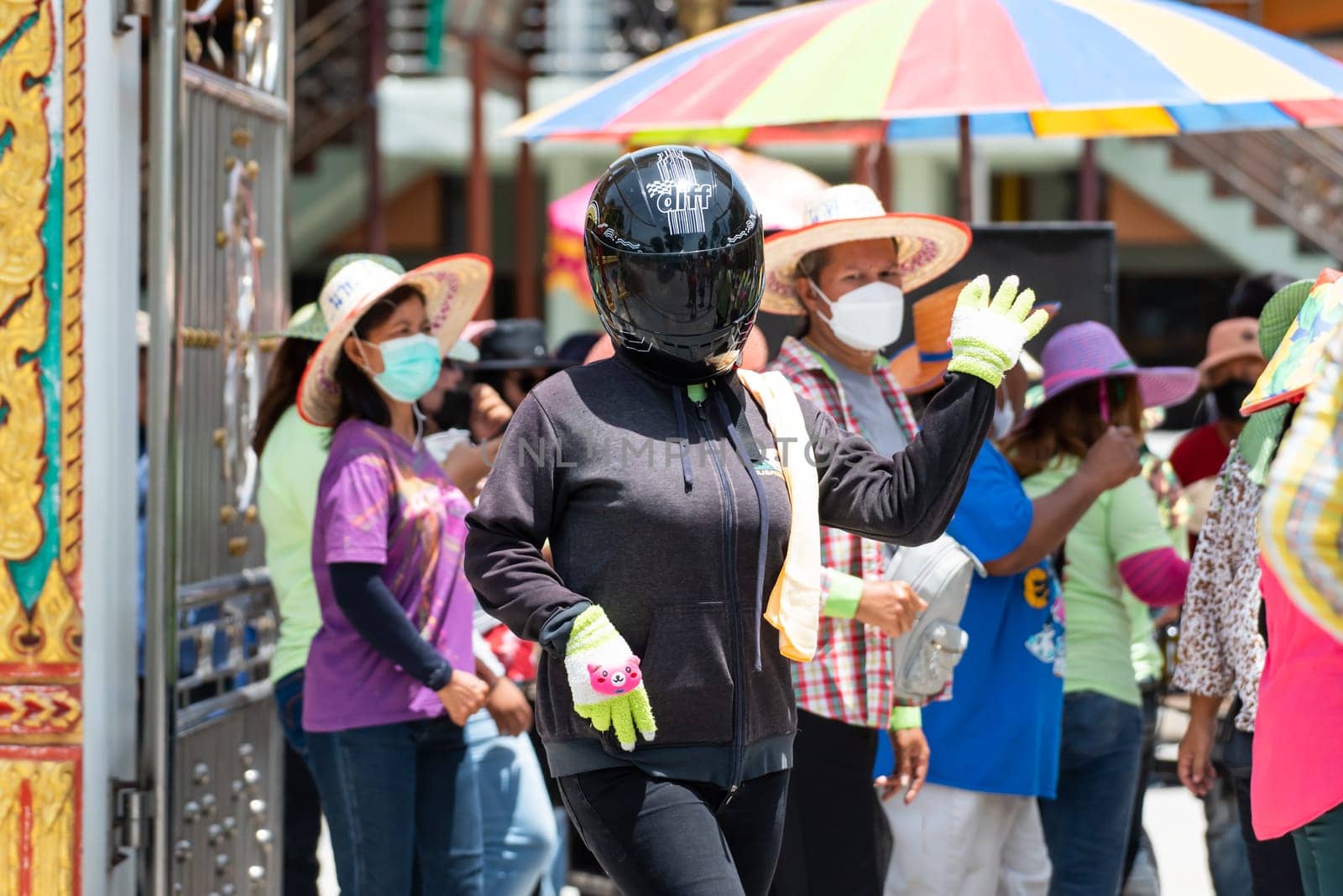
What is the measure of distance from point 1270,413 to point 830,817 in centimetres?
124

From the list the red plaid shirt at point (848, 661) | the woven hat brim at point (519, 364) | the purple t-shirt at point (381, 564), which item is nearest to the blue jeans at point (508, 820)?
the purple t-shirt at point (381, 564)

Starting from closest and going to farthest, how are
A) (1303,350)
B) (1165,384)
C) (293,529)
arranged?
(1303,350)
(293,529)
(1165,384)

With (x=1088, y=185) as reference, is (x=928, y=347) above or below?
below

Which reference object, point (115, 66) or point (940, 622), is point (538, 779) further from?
point (115, 66)

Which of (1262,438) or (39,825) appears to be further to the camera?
(39,825)

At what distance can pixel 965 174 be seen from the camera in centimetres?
558

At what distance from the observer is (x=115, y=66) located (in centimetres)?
375

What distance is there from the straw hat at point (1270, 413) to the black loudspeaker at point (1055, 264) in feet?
4.89

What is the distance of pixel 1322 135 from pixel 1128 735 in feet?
39.4

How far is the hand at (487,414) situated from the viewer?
5.57 m

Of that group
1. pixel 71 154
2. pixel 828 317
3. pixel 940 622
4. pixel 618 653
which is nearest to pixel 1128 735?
pixel 940 622

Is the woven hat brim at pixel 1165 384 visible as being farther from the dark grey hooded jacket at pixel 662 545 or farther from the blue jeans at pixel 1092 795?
the dark grey hooded jacket at pixel 662 545

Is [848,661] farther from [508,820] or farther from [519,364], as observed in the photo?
[519,364]

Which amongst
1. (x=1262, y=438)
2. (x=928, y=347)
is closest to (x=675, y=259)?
(x=1262, y=438)
